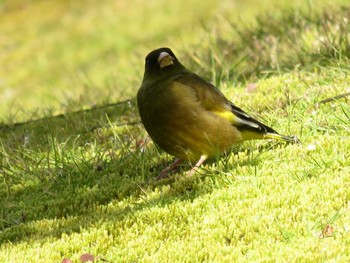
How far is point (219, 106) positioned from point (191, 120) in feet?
1.13

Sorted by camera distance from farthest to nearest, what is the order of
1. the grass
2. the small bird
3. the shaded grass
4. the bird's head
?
the shaded grass < the bird's head < the small bird < the grass

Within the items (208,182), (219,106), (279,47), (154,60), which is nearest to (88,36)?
(279,47)

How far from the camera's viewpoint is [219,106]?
5445mm

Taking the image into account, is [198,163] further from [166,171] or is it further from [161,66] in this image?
[161,66]

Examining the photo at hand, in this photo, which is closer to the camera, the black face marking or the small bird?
the small bird

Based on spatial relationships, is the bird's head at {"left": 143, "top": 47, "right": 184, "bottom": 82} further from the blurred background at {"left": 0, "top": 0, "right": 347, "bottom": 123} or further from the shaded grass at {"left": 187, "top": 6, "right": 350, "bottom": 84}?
the blurred background at {"left": 0, "top": 0, "right": 347, "bottom": 123}

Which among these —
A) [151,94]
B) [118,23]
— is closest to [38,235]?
[151,94]

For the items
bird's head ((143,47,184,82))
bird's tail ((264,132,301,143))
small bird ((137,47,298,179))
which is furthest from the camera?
bird's head ((143,47,184,82))

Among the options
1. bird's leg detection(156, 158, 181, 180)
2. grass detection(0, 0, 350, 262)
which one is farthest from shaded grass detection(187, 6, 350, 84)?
bird's leg detection(156, 158, 181, 180)

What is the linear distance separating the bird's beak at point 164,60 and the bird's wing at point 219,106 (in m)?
0.20

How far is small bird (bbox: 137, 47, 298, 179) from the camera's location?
5.22m

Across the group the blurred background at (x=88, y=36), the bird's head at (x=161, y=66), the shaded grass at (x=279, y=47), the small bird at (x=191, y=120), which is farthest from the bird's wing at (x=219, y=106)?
the blurred background at (x=88, y=36)

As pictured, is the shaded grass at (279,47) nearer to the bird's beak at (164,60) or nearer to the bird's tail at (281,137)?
the bird's tail at (281,137)

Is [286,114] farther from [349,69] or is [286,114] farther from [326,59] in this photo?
[326,59]
